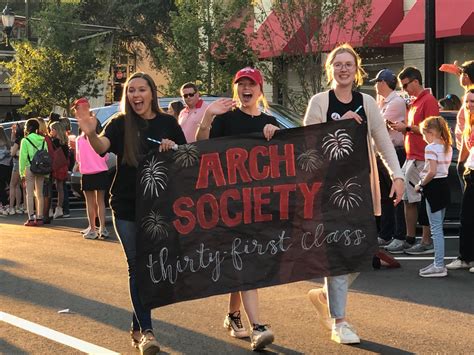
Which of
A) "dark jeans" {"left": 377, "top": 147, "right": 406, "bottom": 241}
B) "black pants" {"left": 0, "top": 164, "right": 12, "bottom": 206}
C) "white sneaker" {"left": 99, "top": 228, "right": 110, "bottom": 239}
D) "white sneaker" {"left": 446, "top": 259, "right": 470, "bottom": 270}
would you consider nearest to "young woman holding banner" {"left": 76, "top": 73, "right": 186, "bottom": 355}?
"white sneaker" {"left": 446, "top": 259, "right": 470, "bottom": 270}

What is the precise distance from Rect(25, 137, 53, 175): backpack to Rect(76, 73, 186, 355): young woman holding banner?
870cm

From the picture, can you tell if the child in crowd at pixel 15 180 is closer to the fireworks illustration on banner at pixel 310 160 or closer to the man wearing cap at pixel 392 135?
the man wearing cap at pixel 392 135

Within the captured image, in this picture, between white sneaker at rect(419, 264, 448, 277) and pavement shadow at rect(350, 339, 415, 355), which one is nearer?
pavement shadow at rect(350, 339, 415, 355)

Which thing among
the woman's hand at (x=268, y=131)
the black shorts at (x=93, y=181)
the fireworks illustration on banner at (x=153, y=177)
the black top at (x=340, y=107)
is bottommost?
the black shorts at (x=93, y=181)

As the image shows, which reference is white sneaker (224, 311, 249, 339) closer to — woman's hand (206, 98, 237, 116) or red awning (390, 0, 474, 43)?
woman's hand (206, 98, 237, 116)

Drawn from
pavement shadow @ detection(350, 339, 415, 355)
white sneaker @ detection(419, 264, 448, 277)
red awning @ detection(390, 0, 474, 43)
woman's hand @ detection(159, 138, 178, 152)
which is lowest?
pavement shadow @ detection(350, 339, 415, 355)

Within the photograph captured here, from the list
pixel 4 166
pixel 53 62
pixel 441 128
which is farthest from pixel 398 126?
pixel 53 62

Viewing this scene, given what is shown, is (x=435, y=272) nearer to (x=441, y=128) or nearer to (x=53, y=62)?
(x=441, y=128)

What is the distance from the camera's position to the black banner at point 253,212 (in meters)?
5.82

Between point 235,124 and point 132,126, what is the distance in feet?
2.35

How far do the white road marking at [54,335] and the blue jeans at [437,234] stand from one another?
12.6ft

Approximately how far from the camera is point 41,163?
14.4m

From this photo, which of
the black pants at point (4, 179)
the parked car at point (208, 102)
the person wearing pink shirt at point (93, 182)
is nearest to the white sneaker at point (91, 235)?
the person wearing pink shirt at point (93, 182)

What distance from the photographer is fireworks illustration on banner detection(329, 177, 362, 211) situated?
6.15 m
